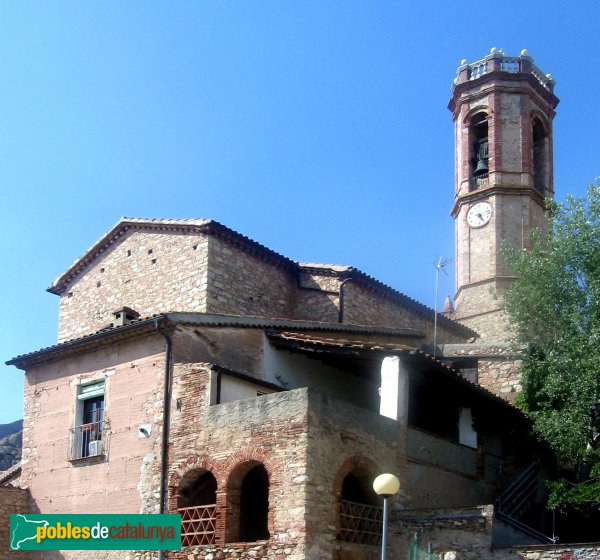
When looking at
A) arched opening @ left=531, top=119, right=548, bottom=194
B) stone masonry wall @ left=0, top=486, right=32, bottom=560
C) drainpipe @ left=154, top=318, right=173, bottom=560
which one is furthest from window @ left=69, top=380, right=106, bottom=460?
arched opening @ left=531, top=119, right=548, bottom=194

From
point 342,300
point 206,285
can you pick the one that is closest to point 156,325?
point 206,285

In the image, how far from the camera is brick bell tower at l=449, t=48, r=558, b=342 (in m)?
33.0

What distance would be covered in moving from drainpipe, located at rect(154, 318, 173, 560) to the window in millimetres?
1945

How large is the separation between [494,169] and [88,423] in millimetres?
19125

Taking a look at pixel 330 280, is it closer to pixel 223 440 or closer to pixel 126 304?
pixel 126 304

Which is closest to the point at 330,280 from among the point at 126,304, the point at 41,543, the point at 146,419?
the point at 126,304

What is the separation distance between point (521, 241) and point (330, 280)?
983cm

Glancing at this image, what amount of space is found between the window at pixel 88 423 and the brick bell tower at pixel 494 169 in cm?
1593

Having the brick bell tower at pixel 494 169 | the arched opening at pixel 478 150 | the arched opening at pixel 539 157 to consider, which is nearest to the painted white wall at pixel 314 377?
the brick bell tower at pixel 494 169

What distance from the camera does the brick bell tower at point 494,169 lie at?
3300 cm

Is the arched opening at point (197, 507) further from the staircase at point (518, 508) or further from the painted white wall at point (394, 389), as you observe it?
the staircase at point (518, 508)

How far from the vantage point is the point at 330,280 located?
26078 mm

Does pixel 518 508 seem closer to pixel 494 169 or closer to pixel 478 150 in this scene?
pixel 494 169

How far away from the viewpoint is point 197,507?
17.1 m
